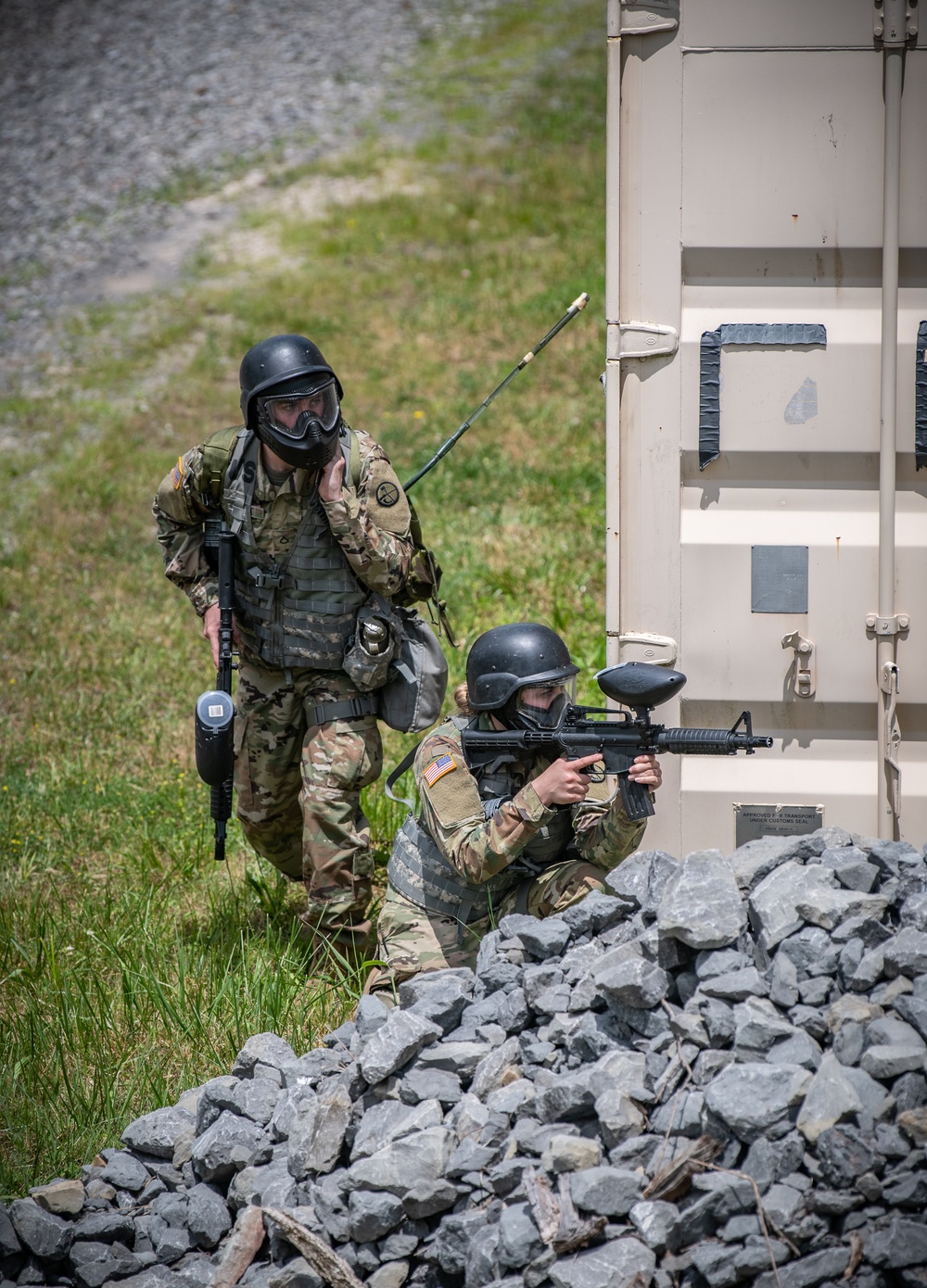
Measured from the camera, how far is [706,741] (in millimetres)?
3389

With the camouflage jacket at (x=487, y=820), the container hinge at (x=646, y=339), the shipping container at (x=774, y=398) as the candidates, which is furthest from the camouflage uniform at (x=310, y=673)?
the container hinge at (x=646, y=339)

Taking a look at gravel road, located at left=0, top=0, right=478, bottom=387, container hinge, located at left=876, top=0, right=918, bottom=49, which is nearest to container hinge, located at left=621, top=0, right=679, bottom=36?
container hinge, located at left=876, top=0, right=918, bottom=49

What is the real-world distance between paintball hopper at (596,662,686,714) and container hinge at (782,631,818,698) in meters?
A: 0.46

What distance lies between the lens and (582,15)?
17281mm

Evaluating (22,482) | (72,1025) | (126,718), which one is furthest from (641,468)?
(22,482)

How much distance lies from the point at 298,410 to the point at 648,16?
5.09 ft

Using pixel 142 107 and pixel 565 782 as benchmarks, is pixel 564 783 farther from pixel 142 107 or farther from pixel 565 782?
pixel 142 107

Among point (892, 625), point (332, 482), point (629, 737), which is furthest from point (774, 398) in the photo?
point (332, 482)

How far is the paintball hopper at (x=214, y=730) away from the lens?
4.01m

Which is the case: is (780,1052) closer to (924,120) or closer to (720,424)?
(720,424)

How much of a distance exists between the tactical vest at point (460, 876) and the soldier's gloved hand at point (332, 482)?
0.83 meters

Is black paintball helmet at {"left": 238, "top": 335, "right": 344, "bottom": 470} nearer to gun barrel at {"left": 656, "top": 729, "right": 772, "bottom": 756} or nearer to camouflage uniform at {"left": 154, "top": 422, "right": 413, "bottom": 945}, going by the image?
camouflage uniform at {"left": 154, "top": 422, "right": 413, "bottom": 945}

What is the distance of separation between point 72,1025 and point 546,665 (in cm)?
187

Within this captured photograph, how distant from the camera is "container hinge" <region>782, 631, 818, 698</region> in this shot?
3.61m
